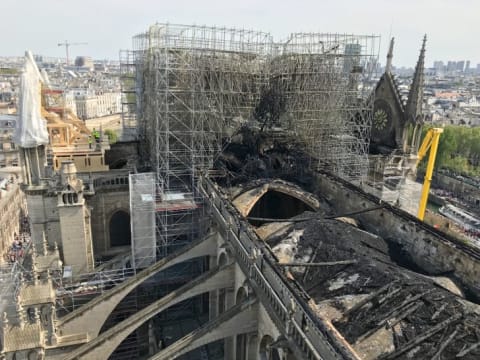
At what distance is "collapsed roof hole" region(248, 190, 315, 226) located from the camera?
24.2 m

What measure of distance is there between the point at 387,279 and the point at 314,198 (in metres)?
9.84

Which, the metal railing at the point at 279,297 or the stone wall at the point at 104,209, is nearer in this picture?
the metal railing at the point at 279,297

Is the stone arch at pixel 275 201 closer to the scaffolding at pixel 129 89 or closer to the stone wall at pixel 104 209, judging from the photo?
the stone wall at pixel 104 209

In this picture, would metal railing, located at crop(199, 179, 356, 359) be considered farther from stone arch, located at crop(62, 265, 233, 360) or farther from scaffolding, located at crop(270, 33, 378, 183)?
scaffolding, located at crop(270, 33, 378, 183)

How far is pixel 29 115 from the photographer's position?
771 inches

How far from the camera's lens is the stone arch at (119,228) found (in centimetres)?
2442

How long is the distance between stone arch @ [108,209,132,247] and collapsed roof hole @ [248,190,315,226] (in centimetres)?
777

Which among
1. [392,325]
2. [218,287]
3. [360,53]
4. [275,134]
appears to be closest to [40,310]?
[218,287]

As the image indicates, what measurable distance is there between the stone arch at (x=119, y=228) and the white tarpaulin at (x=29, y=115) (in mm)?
6502

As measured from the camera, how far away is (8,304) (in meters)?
19.9

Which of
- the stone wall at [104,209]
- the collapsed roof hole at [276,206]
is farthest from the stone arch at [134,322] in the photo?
the stone wall at [104,209]

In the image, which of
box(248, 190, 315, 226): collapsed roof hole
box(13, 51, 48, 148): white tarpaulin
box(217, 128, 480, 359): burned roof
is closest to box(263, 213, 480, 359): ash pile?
box(217, 128, 480, 359): burned roof

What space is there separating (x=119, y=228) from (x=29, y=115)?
28.0ft

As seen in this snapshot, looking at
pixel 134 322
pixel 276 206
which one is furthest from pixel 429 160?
pixel 134 322
